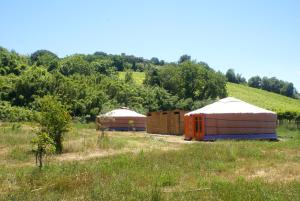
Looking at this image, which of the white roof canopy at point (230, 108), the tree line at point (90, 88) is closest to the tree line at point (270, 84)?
the tree line at point (90, 88)

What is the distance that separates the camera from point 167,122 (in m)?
27.2

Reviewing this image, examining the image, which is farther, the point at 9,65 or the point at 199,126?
→ the point at 9,65

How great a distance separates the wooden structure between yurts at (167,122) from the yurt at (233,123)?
6016 mm

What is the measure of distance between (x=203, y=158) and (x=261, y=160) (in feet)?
4.56

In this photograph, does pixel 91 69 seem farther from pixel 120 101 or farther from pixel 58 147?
pixel 58 147

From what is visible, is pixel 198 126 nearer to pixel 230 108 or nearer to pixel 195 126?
pixel 195 126

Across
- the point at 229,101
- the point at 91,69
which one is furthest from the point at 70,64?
the point at 229,101

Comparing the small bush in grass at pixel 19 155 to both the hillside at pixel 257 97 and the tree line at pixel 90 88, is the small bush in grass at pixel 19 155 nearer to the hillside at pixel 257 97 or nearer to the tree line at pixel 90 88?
the tree line at pixel 90 88

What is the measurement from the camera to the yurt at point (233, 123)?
757 inches

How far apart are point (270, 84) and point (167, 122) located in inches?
2139

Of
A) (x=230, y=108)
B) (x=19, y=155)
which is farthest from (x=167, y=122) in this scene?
(x=19, y=155)

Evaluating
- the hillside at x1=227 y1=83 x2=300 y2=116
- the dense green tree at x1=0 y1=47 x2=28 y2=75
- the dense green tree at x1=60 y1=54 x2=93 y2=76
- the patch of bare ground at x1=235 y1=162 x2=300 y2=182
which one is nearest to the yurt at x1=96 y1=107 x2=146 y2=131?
the dense green tree at x1=0 y1=47 x2=28 y2=75

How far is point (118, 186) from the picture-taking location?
7562 millimetres

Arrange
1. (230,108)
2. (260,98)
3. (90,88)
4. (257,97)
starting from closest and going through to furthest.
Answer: (230,108) → (90,88) → (260,98) → (257,97)
